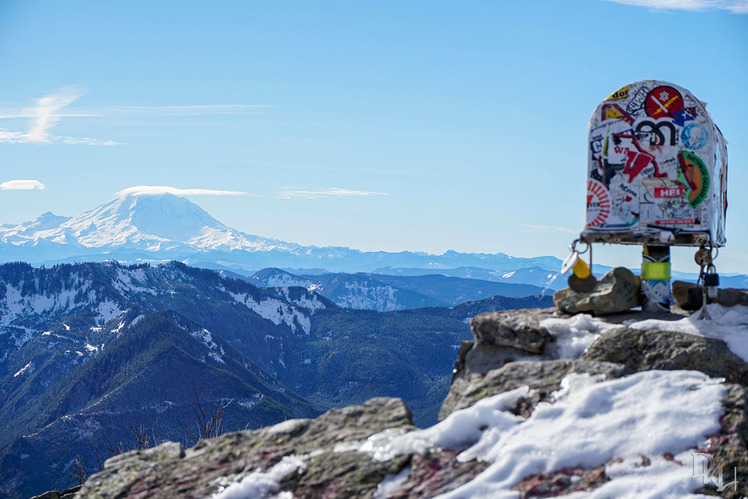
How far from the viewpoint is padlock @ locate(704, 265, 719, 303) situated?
40.5ft

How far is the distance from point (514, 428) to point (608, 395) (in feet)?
4.21

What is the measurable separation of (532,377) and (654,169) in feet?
16.8

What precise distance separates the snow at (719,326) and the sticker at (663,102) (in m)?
3.61

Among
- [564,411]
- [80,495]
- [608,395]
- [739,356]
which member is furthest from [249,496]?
[739,356]

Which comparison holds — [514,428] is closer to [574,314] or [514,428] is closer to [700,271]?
[574,314]

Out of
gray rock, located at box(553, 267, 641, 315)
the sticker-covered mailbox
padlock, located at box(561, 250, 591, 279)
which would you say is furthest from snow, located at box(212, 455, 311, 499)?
the sticker-covered mailbox

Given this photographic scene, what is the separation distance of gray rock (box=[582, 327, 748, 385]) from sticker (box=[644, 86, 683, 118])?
13.8 feet

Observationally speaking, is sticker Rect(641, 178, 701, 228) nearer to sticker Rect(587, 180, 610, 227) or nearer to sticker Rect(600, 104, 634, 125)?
sticker Rect(587, 180, 610, 227)

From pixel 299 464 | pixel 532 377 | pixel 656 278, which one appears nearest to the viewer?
pixel 299 464

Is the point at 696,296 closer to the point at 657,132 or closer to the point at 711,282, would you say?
the point at 711,282

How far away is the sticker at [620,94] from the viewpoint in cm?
1236

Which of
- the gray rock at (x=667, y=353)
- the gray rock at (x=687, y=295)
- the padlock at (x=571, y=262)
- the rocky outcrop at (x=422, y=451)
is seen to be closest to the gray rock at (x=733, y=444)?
the rocky outcrop at (x=422, y=451)

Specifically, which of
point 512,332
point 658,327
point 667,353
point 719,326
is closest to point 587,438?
point 667,353

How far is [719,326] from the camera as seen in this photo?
37.0ft
